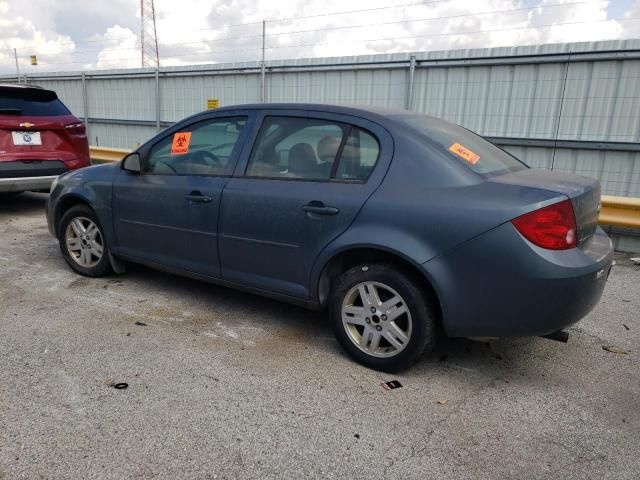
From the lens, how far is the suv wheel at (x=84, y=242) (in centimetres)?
454

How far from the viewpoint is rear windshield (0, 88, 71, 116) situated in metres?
6.46

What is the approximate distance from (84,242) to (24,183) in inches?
106

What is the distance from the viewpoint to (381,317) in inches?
119

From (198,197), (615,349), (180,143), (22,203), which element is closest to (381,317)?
(198,197)

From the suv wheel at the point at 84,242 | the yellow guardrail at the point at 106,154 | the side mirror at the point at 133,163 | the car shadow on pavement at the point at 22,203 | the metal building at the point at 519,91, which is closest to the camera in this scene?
the side mirror at the point at 133,163

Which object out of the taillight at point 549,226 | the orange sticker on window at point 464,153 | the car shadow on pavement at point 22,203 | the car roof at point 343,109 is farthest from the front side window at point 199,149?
the car shadow on pavement at point 22,203

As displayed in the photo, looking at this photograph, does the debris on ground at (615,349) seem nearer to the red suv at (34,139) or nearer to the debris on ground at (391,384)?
the debris on ground at (391,384)

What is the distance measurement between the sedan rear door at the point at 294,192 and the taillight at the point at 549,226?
2.84 ft

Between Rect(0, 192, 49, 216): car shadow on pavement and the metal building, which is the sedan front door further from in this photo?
the metal building

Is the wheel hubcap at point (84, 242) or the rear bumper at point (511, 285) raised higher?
the rear bumper at point (511, 285)

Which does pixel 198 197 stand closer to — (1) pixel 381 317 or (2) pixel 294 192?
(2) pixel 294 192

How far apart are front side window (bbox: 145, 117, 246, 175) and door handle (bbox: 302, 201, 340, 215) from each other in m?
0.80

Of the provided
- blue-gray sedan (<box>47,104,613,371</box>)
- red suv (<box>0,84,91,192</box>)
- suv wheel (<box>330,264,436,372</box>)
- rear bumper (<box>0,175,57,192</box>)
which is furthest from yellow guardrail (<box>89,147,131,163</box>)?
suv wheel (<box>330,264,436,372</box>)

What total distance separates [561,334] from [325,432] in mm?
1518
